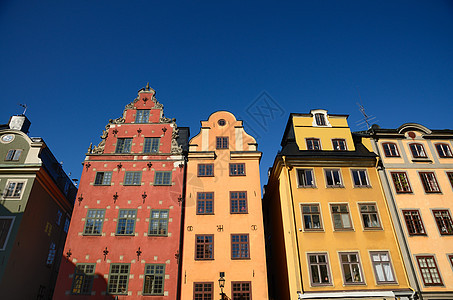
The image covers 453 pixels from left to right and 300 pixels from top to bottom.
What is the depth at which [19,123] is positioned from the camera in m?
31.6

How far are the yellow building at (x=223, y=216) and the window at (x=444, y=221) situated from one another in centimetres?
1460

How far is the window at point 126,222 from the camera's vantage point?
23995 mm

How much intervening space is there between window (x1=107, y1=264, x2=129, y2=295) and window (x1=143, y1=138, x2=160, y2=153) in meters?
10.2

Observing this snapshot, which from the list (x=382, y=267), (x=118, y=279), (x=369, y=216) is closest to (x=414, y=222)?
(x=369, y=216)

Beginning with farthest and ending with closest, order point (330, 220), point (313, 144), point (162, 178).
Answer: point (313, 144) < point (162, 178) < point (330, 220)

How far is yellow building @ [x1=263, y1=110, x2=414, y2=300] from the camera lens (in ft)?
71.4

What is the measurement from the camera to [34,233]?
2595 centimetres

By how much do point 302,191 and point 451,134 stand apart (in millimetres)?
16347

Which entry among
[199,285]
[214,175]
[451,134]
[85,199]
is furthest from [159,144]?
[451,134]

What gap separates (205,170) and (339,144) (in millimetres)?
12927

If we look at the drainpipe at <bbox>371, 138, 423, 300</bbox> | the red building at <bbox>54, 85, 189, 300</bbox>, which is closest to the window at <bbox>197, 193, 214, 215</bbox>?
the red building at <bbox>54, 85, 189, 300</bbox>

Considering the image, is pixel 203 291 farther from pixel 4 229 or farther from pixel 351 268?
pixel 4 229

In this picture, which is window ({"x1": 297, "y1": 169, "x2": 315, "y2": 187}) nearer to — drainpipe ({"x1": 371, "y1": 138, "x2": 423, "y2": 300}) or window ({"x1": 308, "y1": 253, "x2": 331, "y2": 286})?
window ({"x1": 308, "y1": 253, "x2": 331, "y2": 286})

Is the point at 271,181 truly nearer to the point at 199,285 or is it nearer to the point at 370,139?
the point at 370,139
